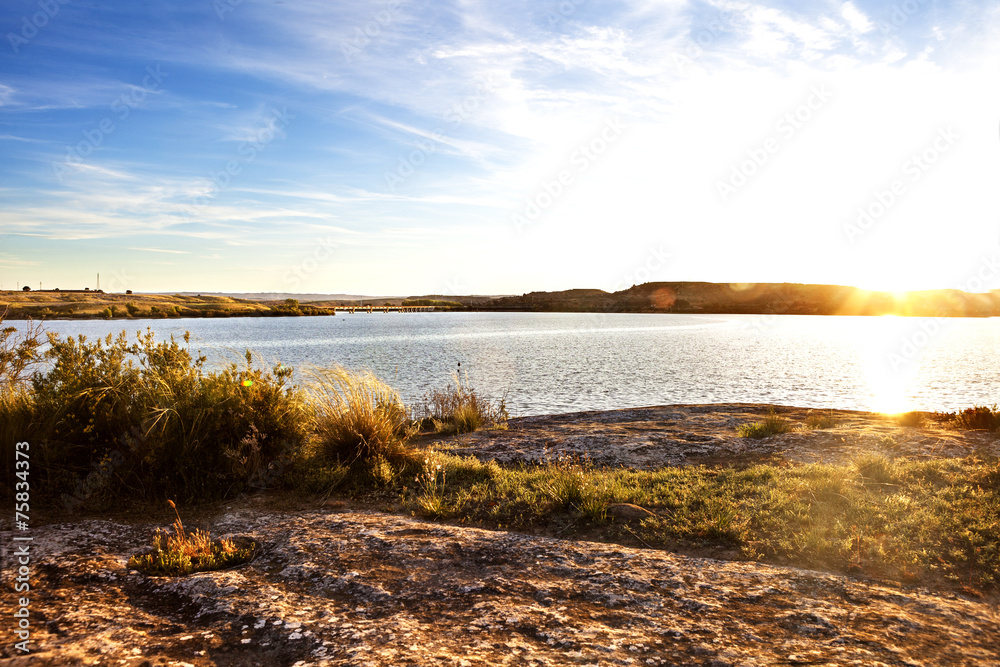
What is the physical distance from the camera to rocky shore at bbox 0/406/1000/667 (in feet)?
11.3

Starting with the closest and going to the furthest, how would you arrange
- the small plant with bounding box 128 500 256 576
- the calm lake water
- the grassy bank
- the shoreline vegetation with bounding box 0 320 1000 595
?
1. the small plant with bounding box 128 500 256 576
2. the shoreline vegetation with bounding box 0 320 1000 595
3. the calm lake water
4. the grassy bank

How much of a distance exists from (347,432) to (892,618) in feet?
22.7

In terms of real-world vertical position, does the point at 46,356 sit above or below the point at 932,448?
above

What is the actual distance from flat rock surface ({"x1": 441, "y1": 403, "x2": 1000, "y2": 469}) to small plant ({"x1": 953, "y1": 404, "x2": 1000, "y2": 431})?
1.49ft

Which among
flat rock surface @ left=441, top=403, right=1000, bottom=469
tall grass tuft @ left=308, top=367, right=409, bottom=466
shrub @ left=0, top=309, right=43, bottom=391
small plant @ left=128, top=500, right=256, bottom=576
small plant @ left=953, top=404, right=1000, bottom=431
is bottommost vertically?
flat rock surface @ left=441, top=403, right=1000, bottom=469

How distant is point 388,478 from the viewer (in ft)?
25.8

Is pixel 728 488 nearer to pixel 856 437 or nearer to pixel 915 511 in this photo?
pixel 915 511

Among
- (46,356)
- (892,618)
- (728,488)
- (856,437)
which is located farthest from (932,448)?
(46,356)

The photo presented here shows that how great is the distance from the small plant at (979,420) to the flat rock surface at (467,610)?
10.2 m

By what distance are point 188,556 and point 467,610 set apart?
2650 mm

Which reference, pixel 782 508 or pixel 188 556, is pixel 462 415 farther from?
pixel 188 556

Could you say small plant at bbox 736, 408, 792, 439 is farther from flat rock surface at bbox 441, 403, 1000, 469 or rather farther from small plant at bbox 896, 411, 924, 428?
small plant at bbox 896, 411, 924, 428

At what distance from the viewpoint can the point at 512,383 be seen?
25.5 m

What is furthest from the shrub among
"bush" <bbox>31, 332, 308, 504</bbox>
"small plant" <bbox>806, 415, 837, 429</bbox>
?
"small plant" <bbox>806, 415, 837, 429</bbox>
